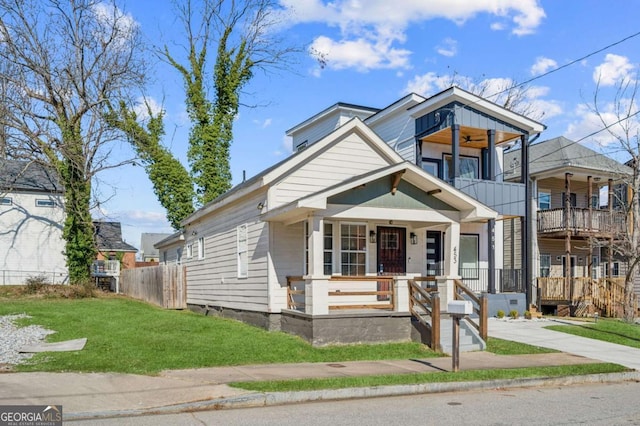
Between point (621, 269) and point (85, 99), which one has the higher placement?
point (85, 99)

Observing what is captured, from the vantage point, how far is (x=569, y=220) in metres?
26.3

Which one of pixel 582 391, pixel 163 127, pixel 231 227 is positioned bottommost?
pixel 582 391

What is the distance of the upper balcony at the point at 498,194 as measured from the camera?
68.4 ft

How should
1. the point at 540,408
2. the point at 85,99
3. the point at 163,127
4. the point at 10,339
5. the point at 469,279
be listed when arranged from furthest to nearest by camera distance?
the point at 163,127
the point at 85,99
the point at 469,279
the point at 10,339
the point at 540,408

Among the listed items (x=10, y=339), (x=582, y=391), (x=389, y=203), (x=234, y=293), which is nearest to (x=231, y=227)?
(x=234, y=293)

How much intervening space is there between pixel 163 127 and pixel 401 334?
74.2ft

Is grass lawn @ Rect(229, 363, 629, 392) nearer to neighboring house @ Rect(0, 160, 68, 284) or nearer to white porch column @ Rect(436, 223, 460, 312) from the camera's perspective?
white porch column @ Rect(436, 223, 460, 312)

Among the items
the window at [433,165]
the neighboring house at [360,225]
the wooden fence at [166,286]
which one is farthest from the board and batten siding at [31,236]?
the window at [433,165]

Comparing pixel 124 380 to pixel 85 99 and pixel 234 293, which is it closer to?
pixel 234 293

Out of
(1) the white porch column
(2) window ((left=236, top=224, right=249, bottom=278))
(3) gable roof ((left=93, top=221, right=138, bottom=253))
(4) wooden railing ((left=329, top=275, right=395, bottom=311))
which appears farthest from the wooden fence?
(3) gable roof ((left=93, top=221, right=138, bottom=253))

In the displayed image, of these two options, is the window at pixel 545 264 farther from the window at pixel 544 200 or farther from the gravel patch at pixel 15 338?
the gravel patch at pixel 15 338

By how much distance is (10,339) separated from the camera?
12656mm

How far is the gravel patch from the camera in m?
11.0

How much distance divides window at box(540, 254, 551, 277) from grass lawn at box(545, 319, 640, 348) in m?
9.25
